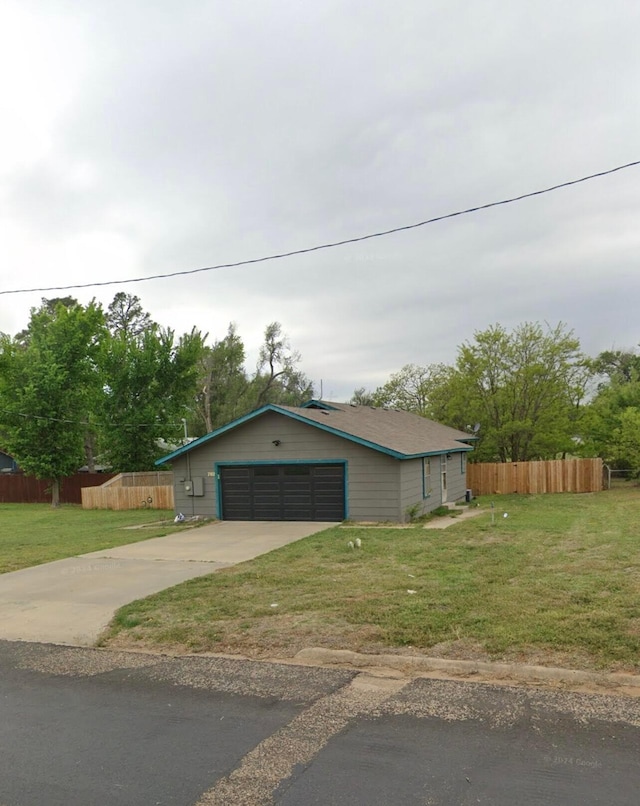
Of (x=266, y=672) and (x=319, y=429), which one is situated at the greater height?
(x=319, y=429)

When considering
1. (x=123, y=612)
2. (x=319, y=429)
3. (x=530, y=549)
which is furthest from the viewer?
(x=319, y=429)

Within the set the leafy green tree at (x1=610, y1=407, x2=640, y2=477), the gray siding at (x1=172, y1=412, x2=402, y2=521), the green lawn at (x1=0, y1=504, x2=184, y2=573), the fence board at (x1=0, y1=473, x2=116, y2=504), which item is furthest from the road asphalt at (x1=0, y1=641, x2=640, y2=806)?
the fence board at (x1=0, y1=473, x2=116, y2=504)

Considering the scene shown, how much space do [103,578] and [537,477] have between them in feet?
73.2

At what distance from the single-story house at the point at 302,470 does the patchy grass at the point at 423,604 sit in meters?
4.64

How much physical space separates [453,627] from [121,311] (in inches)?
2146

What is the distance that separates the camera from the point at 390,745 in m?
4.30

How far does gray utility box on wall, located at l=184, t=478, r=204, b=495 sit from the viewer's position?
19.9m

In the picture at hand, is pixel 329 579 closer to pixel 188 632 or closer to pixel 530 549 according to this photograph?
pixel 188 632

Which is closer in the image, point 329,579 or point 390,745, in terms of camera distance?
point 390,745

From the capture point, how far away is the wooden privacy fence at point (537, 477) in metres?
27.7

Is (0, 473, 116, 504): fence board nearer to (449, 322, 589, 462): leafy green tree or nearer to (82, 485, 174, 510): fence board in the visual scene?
(82, 485, 174, 510): fence board

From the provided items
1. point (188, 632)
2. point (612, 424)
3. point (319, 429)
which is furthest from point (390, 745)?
point (612, 424)

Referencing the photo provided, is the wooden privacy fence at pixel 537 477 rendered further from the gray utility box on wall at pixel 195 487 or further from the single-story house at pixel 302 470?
the gray utility box on wall at pixel 195 487

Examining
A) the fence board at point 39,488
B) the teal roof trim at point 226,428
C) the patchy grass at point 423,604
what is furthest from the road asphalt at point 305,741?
the fence board at point 39,488
